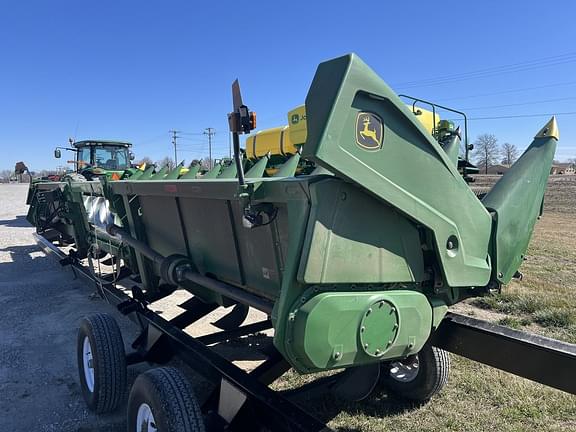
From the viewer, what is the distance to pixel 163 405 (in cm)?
242

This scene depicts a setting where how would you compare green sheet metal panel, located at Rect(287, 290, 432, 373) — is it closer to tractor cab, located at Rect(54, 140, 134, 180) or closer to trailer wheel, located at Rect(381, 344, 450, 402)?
trailer wheel, located at Rect(381, 344, 450, 402)

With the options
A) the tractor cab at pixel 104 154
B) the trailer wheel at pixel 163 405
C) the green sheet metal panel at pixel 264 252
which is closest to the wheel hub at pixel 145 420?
the trailer wheel at pixel 163 405

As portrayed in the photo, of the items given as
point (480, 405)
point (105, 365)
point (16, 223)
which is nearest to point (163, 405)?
point (105, 365)

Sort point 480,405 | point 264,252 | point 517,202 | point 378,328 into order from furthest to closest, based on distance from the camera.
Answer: point 480,405 → point 264,252 → point 517,202 → point 378,328

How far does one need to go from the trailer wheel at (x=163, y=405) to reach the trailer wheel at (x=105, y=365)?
0.61 meters

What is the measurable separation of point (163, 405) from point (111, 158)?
14620 mm

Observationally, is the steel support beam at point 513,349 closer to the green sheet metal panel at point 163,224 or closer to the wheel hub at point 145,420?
the wheel hub at point 145,420

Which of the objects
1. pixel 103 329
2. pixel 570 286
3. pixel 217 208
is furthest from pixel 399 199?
pixel 570 286

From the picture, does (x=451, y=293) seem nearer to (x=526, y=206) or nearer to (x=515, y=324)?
(x=526, y=206)

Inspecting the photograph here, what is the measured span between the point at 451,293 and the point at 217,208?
1.61 m

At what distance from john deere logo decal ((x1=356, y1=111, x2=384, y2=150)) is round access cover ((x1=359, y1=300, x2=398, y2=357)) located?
2.24 feet

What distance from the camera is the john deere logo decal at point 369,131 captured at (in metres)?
1.91

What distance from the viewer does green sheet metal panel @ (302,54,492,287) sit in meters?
1.83

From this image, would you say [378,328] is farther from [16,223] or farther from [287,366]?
[16,223]
